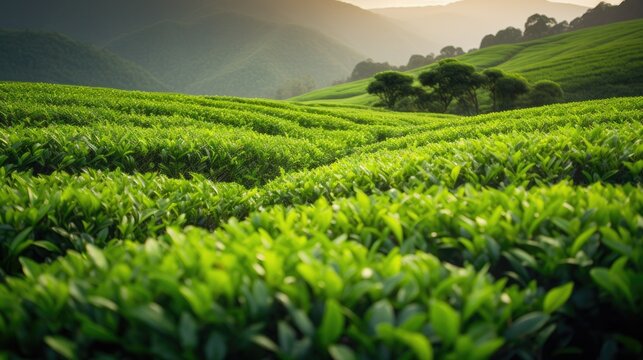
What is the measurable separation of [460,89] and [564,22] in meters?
102

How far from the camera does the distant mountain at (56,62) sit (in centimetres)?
13788

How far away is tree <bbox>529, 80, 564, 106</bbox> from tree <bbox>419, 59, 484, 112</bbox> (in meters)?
6.74

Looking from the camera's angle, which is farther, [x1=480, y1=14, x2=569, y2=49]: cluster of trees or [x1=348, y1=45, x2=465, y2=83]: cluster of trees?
[x1=348, y1=45, x2=465, y2=83]: cluster of trees

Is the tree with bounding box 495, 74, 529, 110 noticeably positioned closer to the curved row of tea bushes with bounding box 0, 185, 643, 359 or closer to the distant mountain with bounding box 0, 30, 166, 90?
the curved row of tea bushes with bounding box 0, 185, 643, 359

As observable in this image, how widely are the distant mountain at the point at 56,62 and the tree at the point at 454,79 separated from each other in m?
156

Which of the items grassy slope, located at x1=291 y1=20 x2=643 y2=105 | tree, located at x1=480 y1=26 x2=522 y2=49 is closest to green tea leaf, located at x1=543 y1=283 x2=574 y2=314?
grassy slope, located at x1=291 y1=20 x2=643 y2=105

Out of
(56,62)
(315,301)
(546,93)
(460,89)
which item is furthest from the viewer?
(56,62)

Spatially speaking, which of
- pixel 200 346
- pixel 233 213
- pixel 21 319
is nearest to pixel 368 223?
pixel 200 346

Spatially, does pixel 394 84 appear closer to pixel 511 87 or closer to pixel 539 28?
pixel 511 87

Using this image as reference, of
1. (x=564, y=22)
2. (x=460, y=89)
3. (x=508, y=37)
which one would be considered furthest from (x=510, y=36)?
(x=460, y=89)

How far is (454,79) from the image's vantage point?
40594 mm

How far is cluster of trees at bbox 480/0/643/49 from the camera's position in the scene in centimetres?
10588

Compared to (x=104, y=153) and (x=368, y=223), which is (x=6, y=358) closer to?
(x=368, y=223)

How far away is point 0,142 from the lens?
19.3ft
